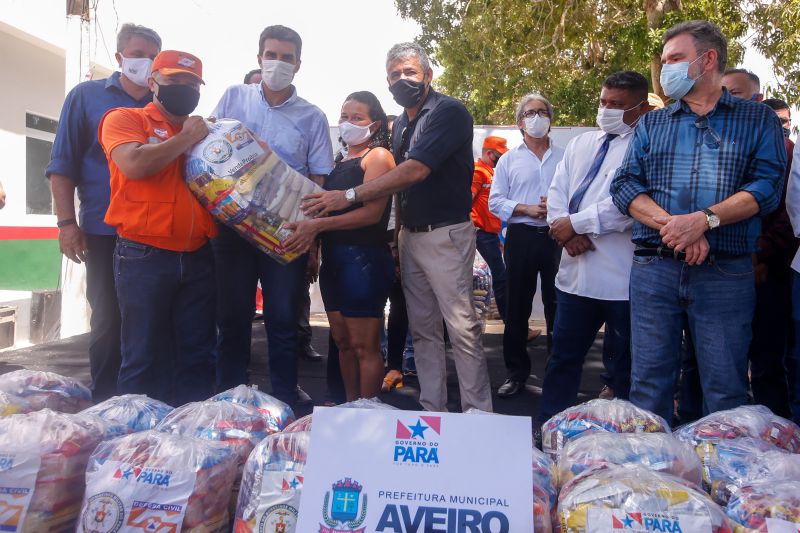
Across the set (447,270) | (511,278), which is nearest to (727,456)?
(447,270)

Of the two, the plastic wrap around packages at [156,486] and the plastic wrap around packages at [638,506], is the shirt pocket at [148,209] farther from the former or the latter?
the plastic wrap around packages at [638,506]

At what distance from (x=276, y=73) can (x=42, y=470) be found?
226 centimetres

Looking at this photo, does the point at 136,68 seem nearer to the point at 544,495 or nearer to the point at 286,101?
the point at 286,101

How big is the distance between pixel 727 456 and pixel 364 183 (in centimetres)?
199

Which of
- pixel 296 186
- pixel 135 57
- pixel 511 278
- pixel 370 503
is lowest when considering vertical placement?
pixel 370 503

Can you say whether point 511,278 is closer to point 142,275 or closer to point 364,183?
point 364,183

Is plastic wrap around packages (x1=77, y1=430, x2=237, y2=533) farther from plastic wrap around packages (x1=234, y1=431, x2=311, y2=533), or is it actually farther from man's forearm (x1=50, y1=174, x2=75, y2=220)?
man's forearm (x1=50, y1=174, x2=75, y2=220)

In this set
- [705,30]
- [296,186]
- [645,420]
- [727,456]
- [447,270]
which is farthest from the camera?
[447,270]

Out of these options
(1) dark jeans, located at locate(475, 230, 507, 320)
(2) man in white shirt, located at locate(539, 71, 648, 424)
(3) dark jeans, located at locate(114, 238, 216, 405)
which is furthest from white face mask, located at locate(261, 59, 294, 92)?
(1) dark jeans, located at locate(475, 230, 507, 320)

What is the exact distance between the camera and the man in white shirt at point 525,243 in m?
4.53

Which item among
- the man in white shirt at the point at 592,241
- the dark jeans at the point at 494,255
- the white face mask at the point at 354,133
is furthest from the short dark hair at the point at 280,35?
the dark jeans at the point at 494,255

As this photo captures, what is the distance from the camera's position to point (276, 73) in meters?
3.36

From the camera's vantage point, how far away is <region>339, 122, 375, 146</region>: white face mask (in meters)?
3.39

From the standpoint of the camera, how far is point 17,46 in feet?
28.4
